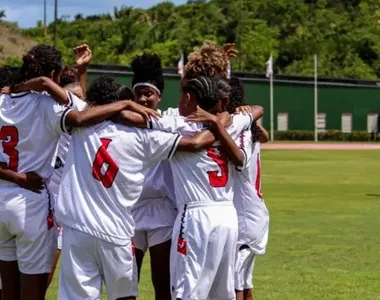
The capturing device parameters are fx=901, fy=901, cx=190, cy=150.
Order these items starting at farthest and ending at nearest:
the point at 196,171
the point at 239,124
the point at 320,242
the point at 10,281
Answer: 1. the point at 320,242
2. the point at 10,281
3. the point at 239,124
4. the point at 196,171

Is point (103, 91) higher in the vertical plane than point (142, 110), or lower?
higher

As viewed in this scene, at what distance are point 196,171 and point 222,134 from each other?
1.03ft

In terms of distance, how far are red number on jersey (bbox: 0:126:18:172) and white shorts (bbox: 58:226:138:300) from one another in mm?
732

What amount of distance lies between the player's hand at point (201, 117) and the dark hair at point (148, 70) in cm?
55

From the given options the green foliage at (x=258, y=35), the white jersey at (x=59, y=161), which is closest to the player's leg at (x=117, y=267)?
the white jersey at (x=59, y=161)

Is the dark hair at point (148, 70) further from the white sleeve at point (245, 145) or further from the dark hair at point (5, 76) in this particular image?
the dark hair at point (5, 76)

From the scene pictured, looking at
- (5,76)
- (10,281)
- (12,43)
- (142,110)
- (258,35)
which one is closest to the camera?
(142,110)

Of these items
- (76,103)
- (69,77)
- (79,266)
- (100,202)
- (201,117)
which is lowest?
(79,266)

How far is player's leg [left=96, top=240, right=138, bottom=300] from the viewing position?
19.6 ft

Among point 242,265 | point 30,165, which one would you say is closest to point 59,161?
point 30,165

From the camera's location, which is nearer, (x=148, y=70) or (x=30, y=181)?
(x=30, y=181)

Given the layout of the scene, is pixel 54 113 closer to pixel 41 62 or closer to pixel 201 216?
pixel 41 62

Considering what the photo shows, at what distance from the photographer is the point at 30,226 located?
6418 mm

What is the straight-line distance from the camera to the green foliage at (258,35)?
8938 cm
